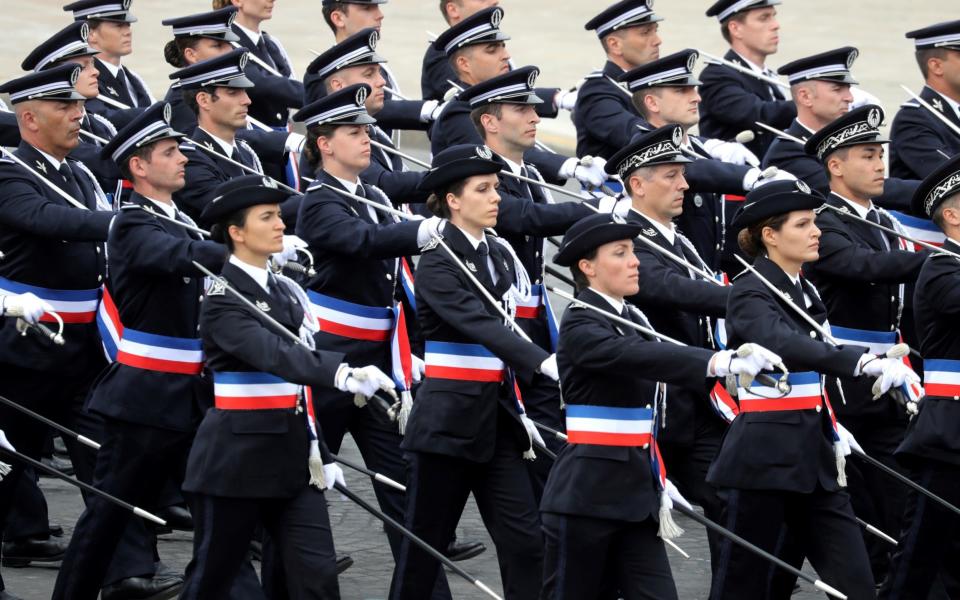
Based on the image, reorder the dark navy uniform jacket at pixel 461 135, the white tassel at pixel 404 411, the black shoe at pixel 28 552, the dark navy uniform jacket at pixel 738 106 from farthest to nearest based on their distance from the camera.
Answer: the dark navy uniform jacket at pixel 738 106, the dark navy uniform jacket at pixel 461 135, the black shoe at pixel 28 552, the white tassel at pixel 404 411

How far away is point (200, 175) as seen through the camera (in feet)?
29.6

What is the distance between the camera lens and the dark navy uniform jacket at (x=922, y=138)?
991 centimetres

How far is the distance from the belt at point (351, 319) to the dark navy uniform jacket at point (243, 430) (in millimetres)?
1380

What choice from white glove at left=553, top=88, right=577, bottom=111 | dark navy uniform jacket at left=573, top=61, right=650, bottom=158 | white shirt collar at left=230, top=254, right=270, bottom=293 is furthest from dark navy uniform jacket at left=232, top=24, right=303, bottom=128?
white shirt collar at left=230, top=254, right=270, bottom=293

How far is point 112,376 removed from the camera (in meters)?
8.44

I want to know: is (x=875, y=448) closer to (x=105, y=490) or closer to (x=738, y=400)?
(x=738, y=400)

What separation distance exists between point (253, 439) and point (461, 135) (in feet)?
7.96

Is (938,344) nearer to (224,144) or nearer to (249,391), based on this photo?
(249,391)

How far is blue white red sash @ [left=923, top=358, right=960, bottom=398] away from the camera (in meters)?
8.28

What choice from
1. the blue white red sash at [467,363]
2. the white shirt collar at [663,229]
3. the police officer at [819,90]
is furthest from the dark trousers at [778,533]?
the police officer at [819,90]

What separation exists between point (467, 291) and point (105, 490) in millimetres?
1468

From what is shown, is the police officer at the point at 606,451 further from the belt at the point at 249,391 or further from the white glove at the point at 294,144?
the white glove at the point at 294,144

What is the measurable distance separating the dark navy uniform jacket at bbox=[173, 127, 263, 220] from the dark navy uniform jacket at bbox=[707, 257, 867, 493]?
7.30 feet

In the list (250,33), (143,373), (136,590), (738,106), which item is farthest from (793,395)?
(250,33)
